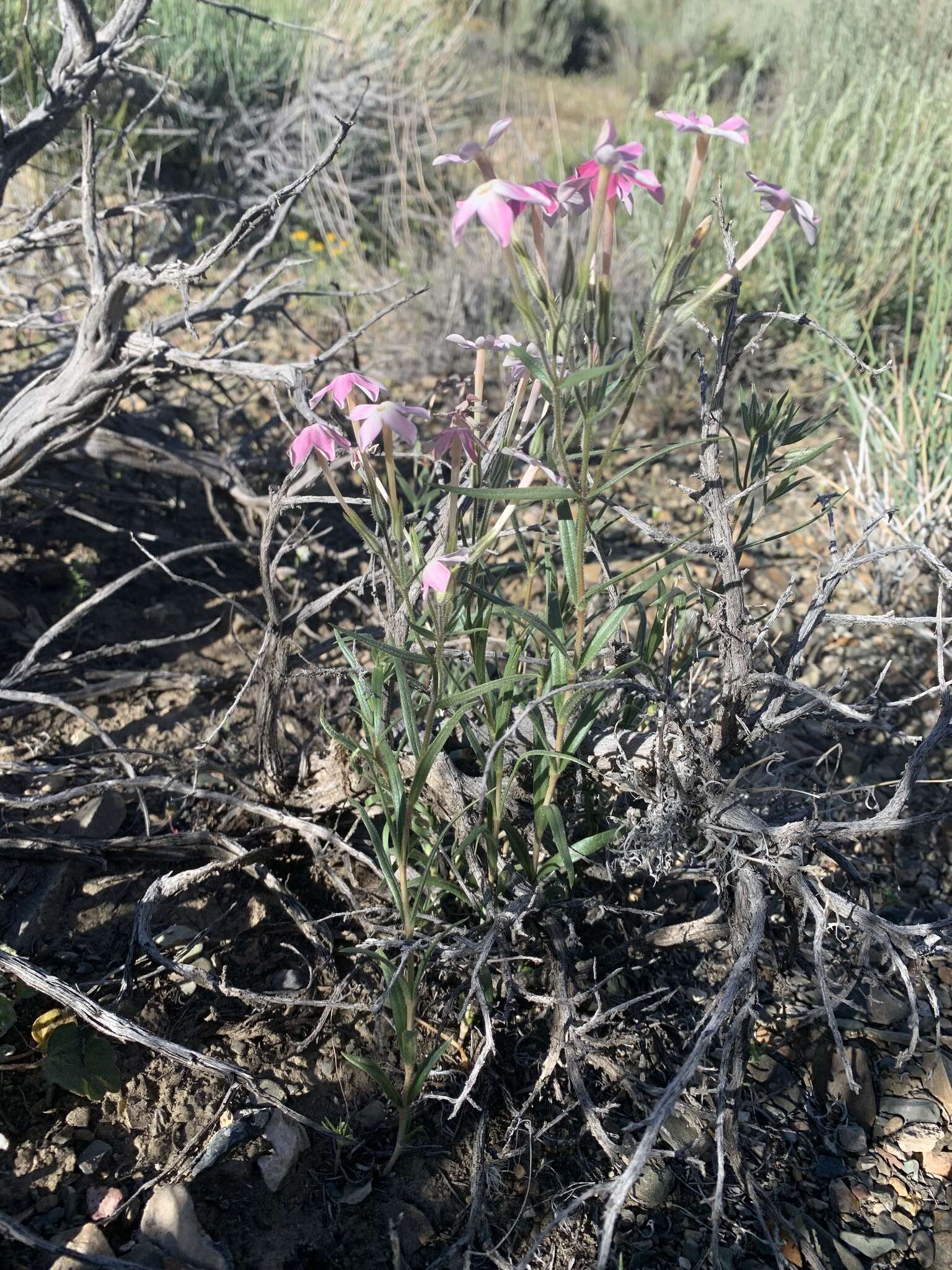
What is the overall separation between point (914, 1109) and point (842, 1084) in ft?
0.49

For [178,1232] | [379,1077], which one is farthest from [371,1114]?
Answer: [178,1232]

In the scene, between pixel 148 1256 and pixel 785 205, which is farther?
pixel 148 1256

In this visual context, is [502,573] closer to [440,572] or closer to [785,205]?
[440,572]

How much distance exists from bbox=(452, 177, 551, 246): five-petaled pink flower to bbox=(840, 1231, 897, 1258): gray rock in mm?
1653

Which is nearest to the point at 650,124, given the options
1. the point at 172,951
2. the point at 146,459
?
the point at 146,459

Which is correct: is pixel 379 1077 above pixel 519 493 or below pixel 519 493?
below

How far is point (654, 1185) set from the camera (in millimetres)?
1541

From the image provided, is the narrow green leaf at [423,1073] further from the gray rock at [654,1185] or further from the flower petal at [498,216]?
the flower petal at [498,216]

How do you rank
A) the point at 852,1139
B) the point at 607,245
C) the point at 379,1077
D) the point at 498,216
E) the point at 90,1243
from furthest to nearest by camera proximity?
the point at 852,1139, the point at 379,1077, the point at 90,1243, the point at 607,245, the point at 498,216

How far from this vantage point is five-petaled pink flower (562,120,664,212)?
103 cm

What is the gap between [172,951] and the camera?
5.76 feet

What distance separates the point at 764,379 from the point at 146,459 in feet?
9.75

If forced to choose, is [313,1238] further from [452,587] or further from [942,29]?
[942,29]

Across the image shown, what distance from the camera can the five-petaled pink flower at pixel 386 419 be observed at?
3.64 ft
